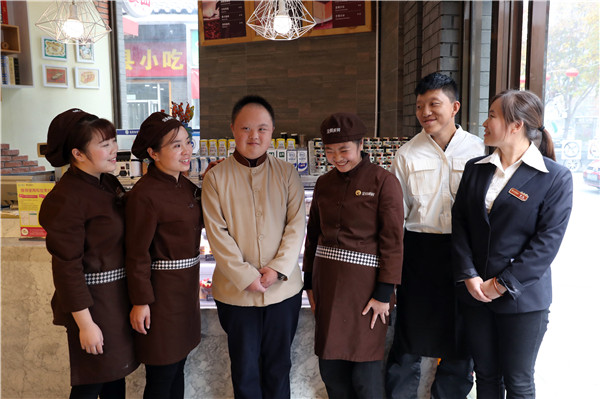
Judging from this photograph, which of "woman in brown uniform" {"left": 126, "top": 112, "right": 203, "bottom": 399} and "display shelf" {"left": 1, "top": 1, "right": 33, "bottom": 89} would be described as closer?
"woman in brown uniform" {"left": 126, "top": 112, "right": 203, "bottom": 399}

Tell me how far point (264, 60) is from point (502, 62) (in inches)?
151

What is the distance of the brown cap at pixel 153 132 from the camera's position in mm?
1875

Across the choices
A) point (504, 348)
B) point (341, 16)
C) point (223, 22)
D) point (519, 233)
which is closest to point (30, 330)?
point (504, 348)

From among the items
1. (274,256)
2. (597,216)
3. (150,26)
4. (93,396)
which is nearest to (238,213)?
(274,256)

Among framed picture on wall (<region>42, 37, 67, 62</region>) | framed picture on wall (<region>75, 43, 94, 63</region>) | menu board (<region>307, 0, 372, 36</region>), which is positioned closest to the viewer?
menu board (<region>307, 0, 372, 36</region>)

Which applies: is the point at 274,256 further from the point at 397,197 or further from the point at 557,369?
the point at 557,369

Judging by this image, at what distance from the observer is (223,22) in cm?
647

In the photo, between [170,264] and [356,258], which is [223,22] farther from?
[356,258]

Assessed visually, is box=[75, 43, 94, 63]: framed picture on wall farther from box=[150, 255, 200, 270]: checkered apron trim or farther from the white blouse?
the white blouse

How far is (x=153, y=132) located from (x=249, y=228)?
1.80 ft

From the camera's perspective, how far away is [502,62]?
3.17 m

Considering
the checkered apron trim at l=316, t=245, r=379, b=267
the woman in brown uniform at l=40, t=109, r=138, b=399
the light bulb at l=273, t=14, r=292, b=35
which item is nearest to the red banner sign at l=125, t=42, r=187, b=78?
the light bulb at l=273, t=14, r=292, b=35

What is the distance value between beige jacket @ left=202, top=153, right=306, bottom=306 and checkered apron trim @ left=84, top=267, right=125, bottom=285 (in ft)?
1.22

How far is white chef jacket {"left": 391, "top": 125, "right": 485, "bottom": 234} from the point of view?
6.61 feet
